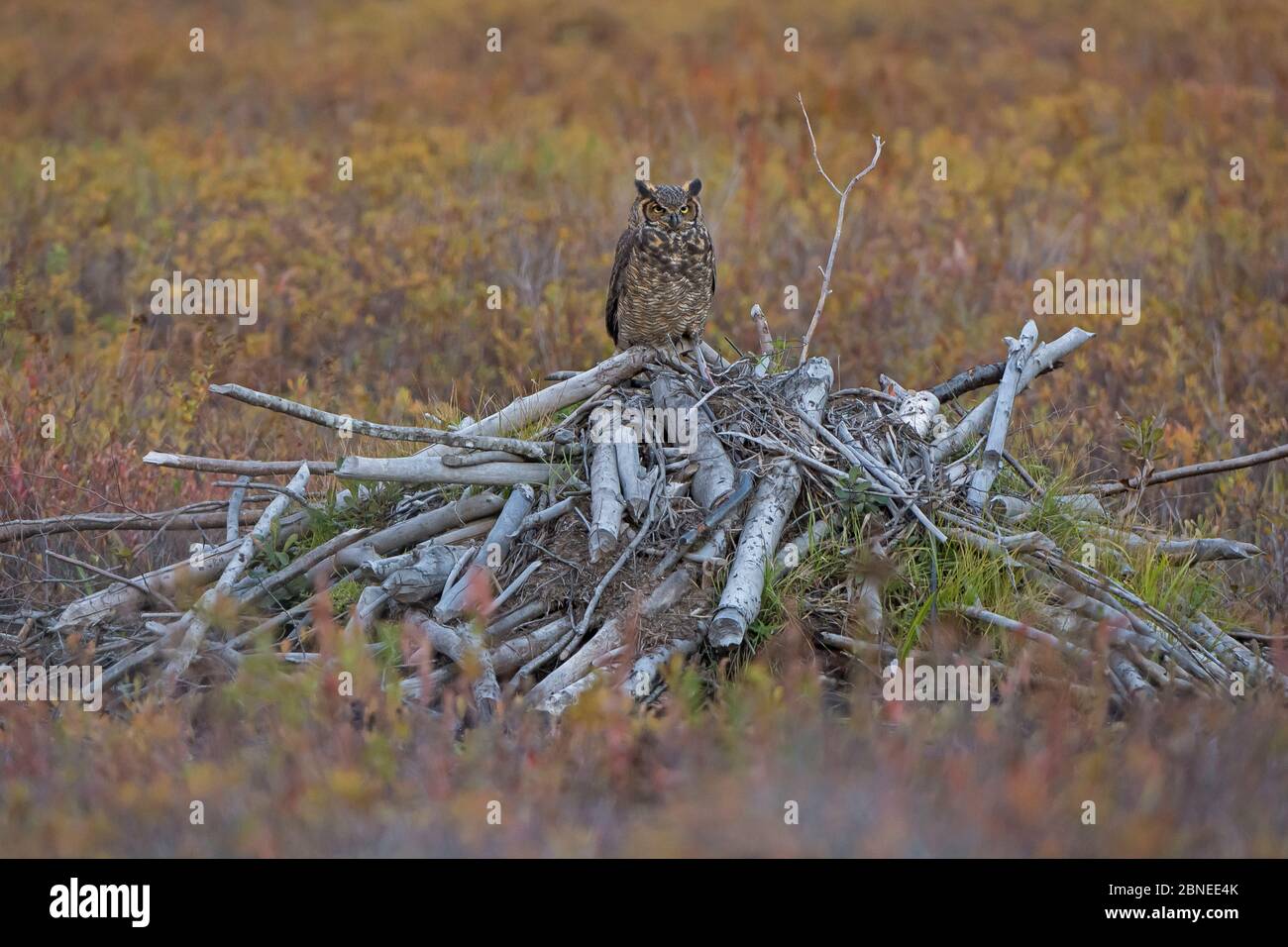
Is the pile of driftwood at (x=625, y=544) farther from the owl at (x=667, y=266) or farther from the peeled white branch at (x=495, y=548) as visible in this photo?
the owl at (x=667, y=266)

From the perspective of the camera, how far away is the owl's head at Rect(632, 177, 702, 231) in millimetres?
6708

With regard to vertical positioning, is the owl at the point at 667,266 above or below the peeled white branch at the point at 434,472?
above

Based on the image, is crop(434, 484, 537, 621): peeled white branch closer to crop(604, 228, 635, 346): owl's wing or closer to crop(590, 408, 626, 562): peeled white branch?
crop(590, 408, 626, 562): peeled white branch

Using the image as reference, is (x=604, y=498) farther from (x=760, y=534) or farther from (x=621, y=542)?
(x=760, y=534)

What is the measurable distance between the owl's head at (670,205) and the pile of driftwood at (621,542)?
2.56 ft

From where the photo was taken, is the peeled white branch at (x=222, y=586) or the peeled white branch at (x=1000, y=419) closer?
the peeled white branch at (x=222, y=586)

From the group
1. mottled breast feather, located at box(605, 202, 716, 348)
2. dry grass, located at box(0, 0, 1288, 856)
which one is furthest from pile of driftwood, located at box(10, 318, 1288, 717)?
mottled breast feather, located at box(605, 202, 716, 348)

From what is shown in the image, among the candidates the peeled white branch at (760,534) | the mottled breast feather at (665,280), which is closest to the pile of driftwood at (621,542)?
the peeled white branch at (760,534)

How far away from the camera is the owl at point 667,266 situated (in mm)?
6711

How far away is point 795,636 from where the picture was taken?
205 inches

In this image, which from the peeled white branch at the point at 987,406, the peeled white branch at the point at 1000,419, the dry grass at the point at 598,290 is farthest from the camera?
the peeled white branch at the point at 987,406

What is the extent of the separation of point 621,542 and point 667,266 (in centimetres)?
167

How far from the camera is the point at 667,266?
6695 millimetres

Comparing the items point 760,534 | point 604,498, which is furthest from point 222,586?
point 760,534
